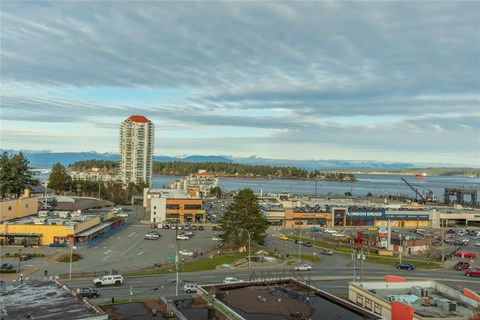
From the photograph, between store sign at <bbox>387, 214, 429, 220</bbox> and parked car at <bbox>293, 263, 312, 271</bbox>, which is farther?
store sign at <bbox>387, 214, 429, 220</bbox>

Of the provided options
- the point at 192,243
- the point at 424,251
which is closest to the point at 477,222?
the point at 424,251

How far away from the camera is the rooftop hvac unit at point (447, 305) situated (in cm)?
2112

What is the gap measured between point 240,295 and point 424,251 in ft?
141

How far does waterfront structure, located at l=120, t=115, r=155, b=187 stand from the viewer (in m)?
168

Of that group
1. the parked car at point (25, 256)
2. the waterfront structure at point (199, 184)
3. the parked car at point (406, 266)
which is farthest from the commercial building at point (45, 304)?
the waterfront structure at point (199, 184)

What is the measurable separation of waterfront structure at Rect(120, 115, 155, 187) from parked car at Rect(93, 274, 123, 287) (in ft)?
436

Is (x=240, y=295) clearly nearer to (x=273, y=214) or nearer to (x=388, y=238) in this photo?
(x=388, y=238)

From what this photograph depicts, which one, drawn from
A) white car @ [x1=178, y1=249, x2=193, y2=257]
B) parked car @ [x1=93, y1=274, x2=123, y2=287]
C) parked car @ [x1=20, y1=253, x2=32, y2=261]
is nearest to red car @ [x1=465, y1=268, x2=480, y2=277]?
white car @ [x1=178, y1=249, x2=193, y2=257]

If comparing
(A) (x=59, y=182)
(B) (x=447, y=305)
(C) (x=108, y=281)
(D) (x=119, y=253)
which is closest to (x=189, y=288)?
(C) (x=108, y=281)

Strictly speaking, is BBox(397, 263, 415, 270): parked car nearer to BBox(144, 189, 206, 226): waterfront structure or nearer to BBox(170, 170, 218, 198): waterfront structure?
BBox(144, 189, 206, 226): waterfront structure

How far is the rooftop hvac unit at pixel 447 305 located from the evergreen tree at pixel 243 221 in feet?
99.7

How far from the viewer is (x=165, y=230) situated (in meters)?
68.4

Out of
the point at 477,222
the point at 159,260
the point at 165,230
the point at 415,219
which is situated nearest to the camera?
the point at 159,260

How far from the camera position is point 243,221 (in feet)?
169
